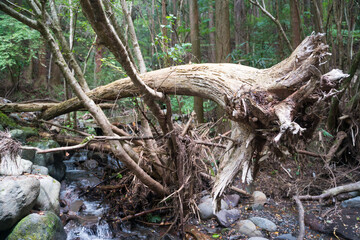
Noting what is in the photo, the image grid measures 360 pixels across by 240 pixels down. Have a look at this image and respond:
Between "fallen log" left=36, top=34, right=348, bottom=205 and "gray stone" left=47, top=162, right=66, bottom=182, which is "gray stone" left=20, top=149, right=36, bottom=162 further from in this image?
"fallen log" left=36, top=34, right=348, bottom=205

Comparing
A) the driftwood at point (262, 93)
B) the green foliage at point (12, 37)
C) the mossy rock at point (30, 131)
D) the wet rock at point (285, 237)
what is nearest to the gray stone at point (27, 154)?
the mossy rock at point (30, 131)

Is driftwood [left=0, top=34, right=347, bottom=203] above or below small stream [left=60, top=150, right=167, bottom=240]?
above

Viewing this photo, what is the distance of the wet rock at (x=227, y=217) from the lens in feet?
14.5

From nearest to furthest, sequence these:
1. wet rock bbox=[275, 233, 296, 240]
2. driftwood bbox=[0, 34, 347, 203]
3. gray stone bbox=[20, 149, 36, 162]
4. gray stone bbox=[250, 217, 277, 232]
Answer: driftwood bbox=[0, 34, 347, 203], wet rock bbox=[275, 233, 296, 240], gray stone bbox=[250, 217, 277, 232], gray stone bbox=[20, 149, 36, 162]

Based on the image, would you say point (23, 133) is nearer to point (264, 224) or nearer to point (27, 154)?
point (27, 154)

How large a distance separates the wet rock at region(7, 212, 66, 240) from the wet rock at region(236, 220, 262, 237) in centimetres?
296

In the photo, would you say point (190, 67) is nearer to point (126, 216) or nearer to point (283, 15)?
point (126, 216)

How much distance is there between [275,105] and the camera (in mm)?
2207

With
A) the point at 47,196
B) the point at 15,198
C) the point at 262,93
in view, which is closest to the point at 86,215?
the point at 47,196

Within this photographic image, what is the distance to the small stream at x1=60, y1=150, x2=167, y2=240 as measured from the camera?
426 centimetres

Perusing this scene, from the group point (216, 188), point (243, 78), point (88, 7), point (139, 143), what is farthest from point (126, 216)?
point (88, 7)

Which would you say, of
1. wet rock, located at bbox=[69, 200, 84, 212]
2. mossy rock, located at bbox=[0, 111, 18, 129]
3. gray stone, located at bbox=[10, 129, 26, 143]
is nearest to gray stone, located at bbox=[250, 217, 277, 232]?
wet rock, located at bbox=[69, 200, 84, 212]

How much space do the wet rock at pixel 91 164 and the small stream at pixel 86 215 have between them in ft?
0.51

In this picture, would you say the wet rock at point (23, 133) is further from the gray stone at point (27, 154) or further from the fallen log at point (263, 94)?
the fallen log at point (263, 94)
